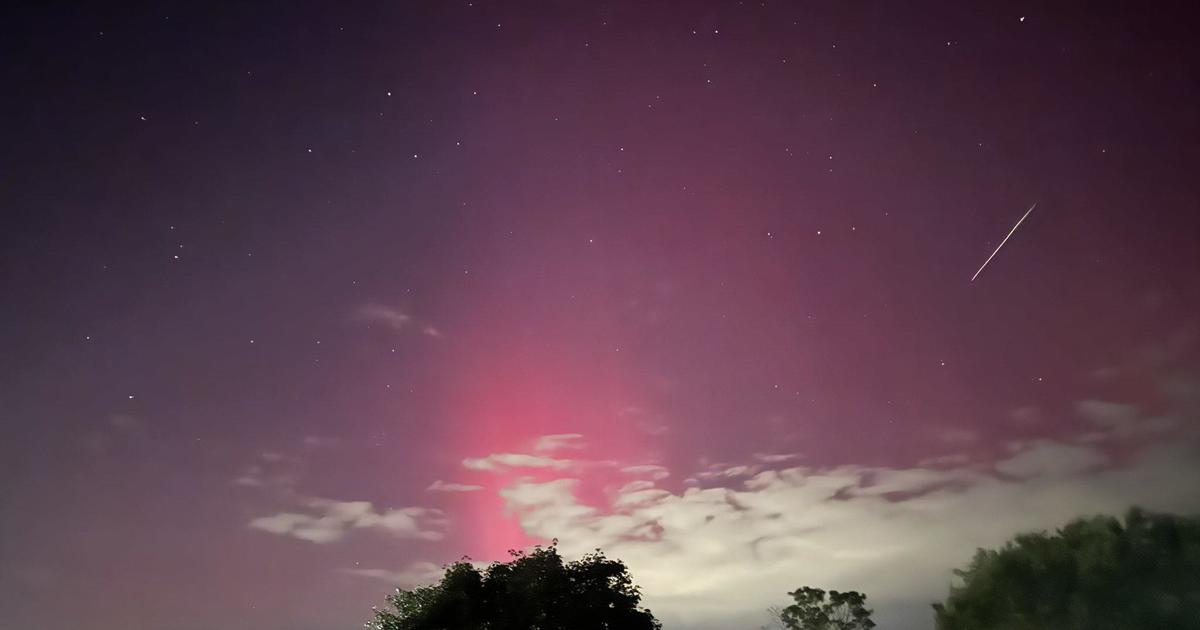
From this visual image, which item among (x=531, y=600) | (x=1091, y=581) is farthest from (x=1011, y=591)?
(x=531, y=600)

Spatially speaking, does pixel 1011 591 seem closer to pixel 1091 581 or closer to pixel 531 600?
pixel 1091 581

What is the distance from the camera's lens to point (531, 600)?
141 feet

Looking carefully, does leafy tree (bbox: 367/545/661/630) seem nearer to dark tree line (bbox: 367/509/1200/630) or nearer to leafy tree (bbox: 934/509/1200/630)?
dark tree line (bbox: 367/509/1200/630)

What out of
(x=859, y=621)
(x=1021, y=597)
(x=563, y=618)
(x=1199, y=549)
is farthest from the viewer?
(x=859, y=621)

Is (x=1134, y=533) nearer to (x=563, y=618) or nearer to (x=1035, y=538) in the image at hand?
(x=1035, y=538)

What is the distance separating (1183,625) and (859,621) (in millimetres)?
35709

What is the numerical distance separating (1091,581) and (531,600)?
123 feet

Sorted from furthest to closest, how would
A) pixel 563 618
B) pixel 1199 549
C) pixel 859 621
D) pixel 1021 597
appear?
1. pixel 859 621
2. pixel 1021 597
3. pixel 1199 549
4. pixel 563 618

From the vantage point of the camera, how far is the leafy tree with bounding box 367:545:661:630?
42.6 meters

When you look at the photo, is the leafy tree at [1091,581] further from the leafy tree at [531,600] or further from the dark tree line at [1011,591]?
the leafy tree at [531,600]

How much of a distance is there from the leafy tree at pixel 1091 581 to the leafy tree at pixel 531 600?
26.4 m

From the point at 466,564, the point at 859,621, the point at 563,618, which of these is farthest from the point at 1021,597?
the point at 466,564

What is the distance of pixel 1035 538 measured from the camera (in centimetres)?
5525

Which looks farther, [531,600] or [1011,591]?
[1011,591]
